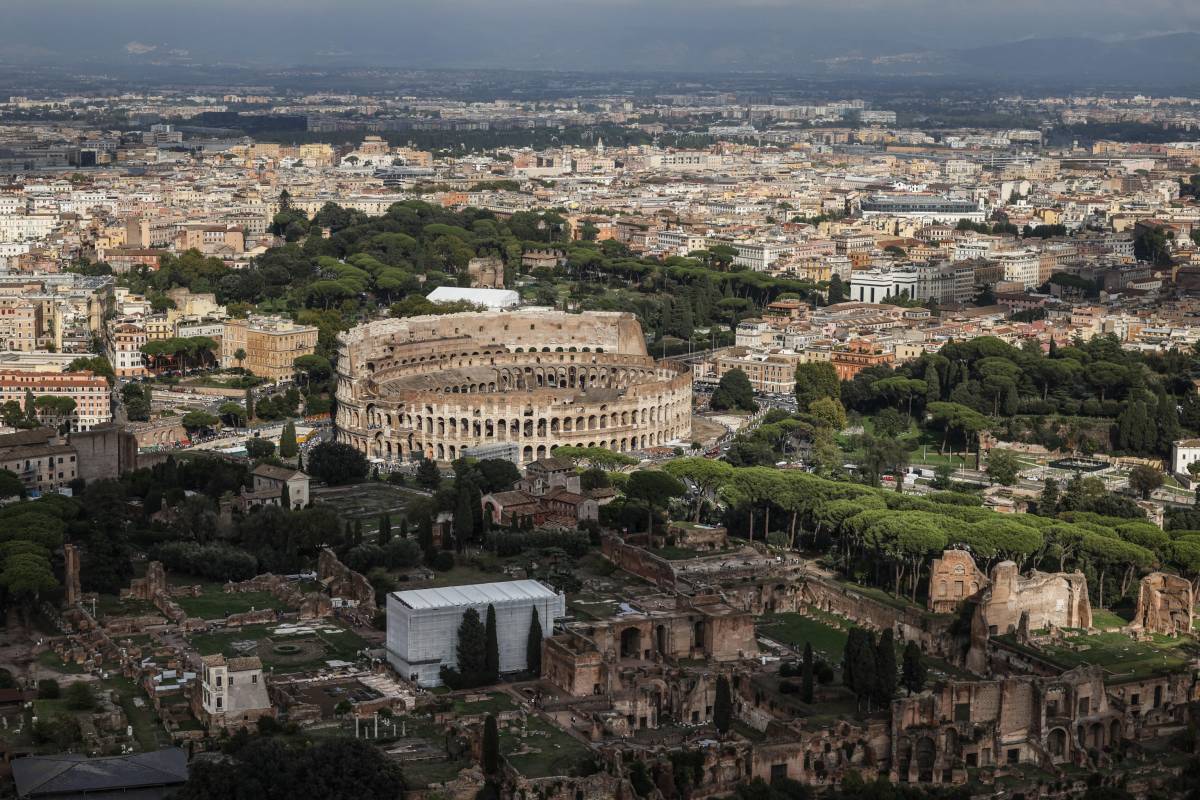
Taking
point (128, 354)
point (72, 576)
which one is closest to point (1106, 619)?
point (72, 576)

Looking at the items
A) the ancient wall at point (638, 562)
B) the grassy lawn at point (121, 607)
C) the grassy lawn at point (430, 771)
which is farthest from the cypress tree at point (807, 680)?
the grassy lawn at point (121, 607)

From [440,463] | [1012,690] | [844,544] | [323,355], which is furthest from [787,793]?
[323,355]

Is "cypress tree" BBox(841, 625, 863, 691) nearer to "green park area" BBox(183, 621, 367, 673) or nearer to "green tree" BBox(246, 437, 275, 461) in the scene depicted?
"green park area" BBox(183, 621, 367, 673)

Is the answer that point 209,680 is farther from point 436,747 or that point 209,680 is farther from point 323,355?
point 323,355

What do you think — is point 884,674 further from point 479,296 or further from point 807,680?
point 479,296

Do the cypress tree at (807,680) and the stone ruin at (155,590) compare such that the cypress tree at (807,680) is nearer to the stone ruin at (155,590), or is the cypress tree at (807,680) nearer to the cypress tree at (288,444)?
the stone ruin at (155,590)

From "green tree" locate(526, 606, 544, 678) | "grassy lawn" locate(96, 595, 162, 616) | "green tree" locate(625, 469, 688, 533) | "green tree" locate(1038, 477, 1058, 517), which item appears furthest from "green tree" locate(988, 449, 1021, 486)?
"grassy lawn" locate(96, 595, 162, 616)
